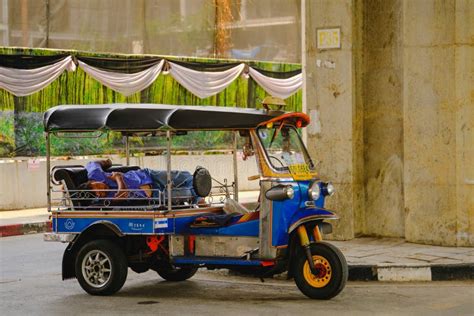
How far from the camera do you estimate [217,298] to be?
9.23 metres

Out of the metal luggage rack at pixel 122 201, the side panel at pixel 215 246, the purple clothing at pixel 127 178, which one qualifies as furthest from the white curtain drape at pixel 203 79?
the side panel at pixel 215 246

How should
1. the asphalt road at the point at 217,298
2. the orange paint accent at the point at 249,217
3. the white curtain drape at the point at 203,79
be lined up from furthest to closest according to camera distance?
the white curtain drape at the point at 203,79
the orange paint accent at the point at 249,217
the asphalt road at the point at 217,298

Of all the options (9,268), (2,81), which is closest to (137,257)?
(9,268)

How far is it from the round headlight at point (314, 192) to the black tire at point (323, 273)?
0.44 meters

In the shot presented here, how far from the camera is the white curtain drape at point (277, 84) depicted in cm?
2320

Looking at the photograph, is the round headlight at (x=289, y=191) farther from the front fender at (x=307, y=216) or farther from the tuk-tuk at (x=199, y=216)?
the front fender at (x=307, y=216)

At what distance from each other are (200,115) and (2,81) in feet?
32.7

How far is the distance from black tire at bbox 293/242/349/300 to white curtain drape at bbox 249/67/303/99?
14509mm

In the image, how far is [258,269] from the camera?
359 inches

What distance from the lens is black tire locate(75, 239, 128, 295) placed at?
9.35 m

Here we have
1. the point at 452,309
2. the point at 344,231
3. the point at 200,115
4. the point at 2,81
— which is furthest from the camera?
the point at 2,81

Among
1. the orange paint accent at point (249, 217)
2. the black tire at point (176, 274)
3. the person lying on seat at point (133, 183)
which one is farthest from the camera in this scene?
the black tire at point (176, 274)

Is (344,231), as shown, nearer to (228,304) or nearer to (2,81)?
(228,304)

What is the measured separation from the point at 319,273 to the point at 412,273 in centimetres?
181
